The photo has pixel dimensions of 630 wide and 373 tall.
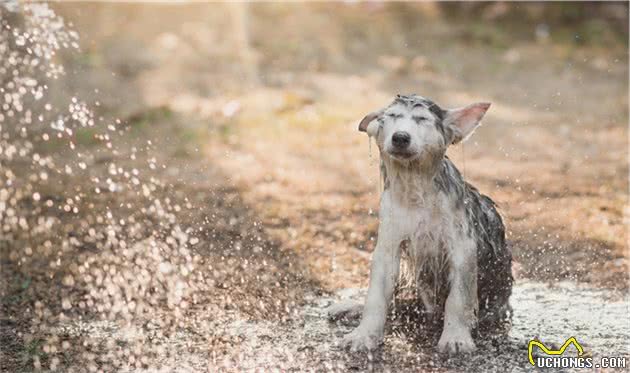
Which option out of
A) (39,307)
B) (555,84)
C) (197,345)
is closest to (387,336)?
(197,345)

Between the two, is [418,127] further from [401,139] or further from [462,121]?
[462,121]

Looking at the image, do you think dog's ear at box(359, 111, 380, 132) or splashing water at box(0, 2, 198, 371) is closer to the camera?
dog's ear at box(359, 111, 380, 132)

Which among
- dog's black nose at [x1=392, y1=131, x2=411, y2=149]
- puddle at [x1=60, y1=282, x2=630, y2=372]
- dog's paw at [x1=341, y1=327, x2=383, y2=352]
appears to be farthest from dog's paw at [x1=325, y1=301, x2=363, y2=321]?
dog's black nose at [x1=392, y1=131, x2=411, y2=149]

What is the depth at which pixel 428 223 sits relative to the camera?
198 inches

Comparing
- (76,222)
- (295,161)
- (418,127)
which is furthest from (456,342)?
(295,161)

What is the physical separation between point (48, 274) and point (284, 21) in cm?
942

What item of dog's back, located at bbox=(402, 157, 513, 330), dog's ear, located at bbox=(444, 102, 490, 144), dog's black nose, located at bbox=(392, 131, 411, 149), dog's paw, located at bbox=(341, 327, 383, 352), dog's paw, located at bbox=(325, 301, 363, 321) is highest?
dog's ear, located at bbox=(444, 102, 490, 144)

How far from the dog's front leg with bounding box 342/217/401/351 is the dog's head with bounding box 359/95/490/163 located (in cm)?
45

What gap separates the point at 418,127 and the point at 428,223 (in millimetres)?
528

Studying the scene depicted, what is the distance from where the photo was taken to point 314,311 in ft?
19.1

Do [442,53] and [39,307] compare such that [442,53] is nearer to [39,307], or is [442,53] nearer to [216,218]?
[216,218]

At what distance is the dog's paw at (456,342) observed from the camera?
16.4 ft

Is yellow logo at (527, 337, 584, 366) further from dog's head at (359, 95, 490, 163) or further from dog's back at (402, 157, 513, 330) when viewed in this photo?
dog's head at (359, 95, 490, 163)

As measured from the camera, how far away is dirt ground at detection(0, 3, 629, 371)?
216 inches
